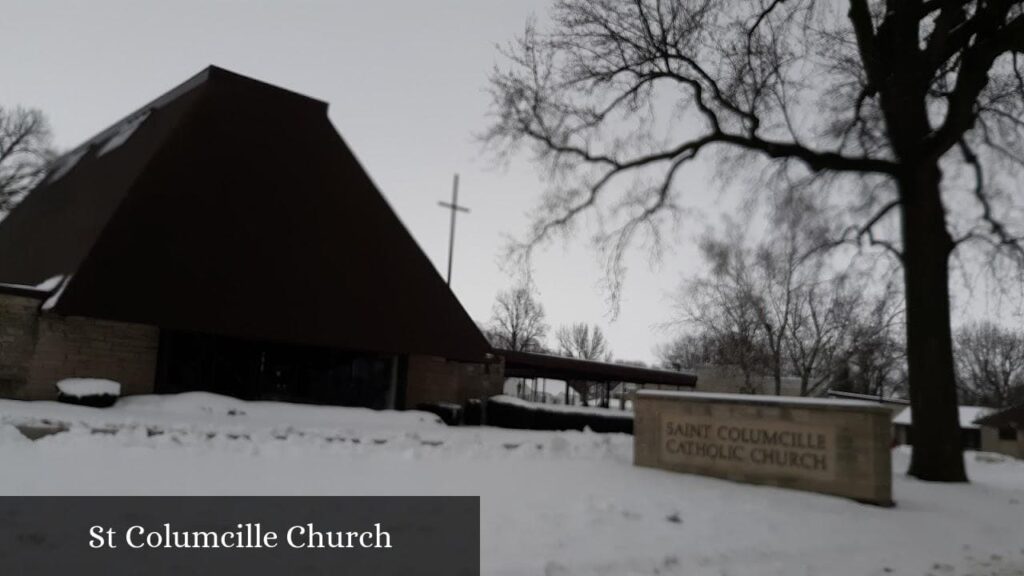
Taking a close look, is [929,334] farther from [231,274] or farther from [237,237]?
[237,237]

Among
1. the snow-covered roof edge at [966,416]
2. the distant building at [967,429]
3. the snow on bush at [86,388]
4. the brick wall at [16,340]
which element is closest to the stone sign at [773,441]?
the snow on bush at [86,388]

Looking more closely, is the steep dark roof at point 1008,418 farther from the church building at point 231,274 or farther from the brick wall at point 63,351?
the brick wall at point 63,351

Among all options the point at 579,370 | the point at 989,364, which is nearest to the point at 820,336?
the point at 579,370

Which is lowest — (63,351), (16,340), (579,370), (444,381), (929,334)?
(444,381)

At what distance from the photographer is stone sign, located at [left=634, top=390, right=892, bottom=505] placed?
9.29 m

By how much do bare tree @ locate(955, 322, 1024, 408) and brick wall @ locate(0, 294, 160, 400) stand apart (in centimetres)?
7623

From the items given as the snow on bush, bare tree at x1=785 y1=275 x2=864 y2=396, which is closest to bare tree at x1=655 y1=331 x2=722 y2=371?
bare tree at x1=785 y1=275 x2=864 y2=396

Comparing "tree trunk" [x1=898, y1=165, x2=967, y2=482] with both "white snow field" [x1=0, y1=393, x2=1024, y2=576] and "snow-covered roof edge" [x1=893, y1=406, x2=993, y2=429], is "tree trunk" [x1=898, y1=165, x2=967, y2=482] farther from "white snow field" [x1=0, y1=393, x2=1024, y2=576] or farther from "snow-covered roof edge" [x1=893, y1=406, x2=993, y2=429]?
"snow-covered roof edge" [x1=893, y1=406, x2=993, y2=429]

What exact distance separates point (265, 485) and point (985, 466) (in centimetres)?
1726

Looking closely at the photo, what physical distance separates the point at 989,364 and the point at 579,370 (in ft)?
218

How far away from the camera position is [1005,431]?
4906 centimetres

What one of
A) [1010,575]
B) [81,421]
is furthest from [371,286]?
[1010,575]

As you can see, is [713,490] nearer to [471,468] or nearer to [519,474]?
[519,474]

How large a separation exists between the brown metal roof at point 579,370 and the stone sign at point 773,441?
418 inches
